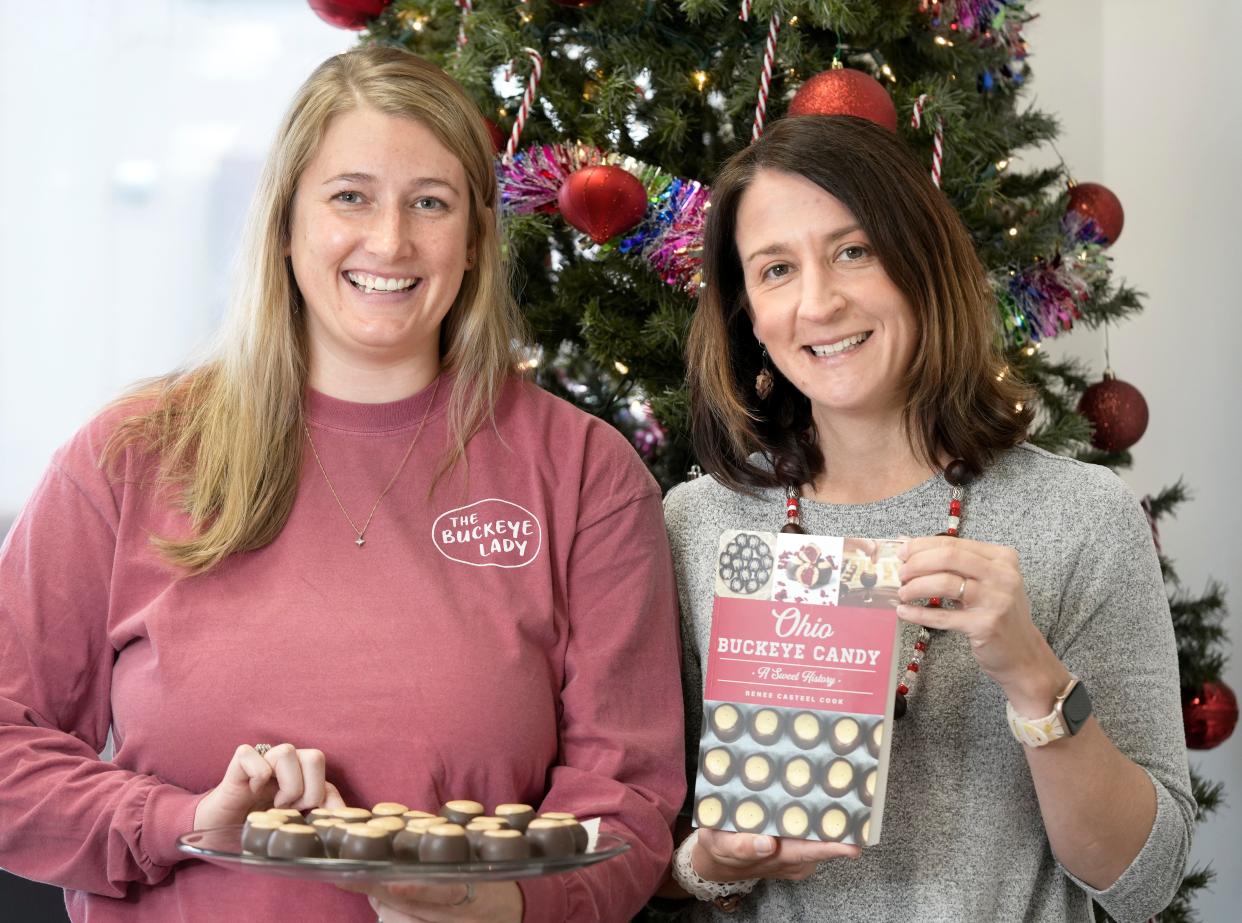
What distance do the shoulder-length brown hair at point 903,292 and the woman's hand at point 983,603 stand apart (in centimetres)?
28

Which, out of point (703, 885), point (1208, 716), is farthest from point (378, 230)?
point (1208, 716)

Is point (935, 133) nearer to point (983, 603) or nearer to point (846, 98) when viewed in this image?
point (846, 98)

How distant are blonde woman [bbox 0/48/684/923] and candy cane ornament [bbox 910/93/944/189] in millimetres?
751

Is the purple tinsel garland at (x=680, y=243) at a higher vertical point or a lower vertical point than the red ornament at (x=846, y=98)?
lower

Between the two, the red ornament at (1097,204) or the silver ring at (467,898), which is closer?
the silver ring at (467,898)

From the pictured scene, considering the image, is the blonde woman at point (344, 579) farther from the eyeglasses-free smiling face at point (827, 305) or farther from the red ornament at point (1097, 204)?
the red ornament at point (1097, 204)

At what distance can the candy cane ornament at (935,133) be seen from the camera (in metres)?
1.96

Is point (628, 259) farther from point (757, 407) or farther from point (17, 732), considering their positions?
point (17, 732)

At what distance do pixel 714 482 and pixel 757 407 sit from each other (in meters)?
0.11

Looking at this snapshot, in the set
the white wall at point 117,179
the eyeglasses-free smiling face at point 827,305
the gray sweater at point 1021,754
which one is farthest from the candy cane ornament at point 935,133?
the white wall at point 117,179

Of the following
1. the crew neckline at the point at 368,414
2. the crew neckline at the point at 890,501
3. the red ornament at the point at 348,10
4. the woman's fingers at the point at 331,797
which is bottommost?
the woman's fingers at the point at 331,797

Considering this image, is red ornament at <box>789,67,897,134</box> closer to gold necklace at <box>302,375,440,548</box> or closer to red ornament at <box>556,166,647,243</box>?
red ornament at <box>556,166,647,243</box>

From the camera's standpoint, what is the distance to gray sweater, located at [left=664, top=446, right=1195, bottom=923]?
1.39 meters

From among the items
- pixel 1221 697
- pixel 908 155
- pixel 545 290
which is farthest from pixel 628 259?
pixel 1221 697
